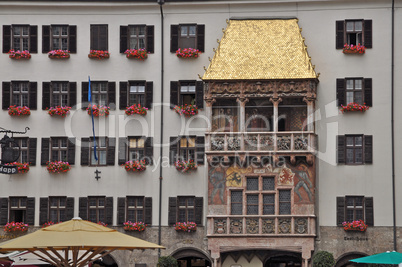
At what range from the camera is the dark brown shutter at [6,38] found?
4812cm

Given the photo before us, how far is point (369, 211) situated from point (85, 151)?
14.8 meters

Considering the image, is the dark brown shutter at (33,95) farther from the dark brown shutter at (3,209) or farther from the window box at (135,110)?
the dark brown shutter at (3,209)

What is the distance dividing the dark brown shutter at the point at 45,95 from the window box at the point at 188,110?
6.79m

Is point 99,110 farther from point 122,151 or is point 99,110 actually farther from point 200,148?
point 200,148

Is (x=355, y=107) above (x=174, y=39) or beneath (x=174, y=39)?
beneath

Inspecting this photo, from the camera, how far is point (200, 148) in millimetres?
47000

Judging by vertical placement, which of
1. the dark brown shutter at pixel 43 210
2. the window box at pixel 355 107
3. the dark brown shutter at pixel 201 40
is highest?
the dark brown shutter at pixel 201 40

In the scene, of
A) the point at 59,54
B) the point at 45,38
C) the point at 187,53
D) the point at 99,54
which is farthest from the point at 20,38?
the point at 187,53

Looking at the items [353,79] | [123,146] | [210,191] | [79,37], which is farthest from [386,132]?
[79,37]

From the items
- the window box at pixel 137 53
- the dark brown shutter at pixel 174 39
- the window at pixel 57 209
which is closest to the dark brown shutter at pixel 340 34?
the dark brown shutter at pixel 174 39

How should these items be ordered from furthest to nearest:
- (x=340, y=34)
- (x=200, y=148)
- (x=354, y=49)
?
(x=200, y=148) < (x=340, y=34) < (x=354, y=49)

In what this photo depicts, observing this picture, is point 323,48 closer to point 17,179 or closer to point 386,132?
point 386,132

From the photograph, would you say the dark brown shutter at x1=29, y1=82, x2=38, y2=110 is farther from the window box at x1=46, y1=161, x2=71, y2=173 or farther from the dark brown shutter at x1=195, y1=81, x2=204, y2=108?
the dark brown shutter at x1=195, y1=81, x2=204, y2=108

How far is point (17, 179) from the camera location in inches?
1868
